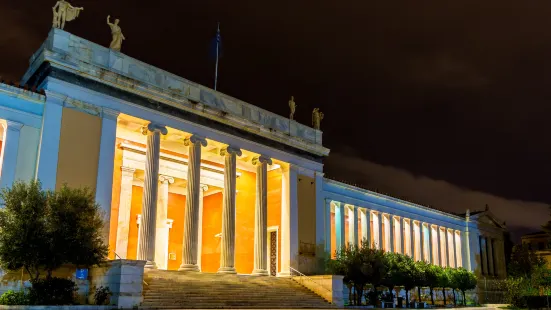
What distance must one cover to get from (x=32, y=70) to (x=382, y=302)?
77.8 feet

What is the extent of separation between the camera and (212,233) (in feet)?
115

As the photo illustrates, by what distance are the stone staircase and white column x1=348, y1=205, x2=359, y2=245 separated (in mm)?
12241

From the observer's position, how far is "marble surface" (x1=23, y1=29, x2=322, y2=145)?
23469 mm

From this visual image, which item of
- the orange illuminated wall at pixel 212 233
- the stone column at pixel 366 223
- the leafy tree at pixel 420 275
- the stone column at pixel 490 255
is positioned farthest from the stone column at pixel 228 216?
the stone column at pixel 490 255

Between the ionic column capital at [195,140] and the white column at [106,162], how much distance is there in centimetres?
440

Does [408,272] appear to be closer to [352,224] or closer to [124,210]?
[352,224]

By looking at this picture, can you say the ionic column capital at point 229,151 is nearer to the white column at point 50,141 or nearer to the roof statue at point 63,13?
the white column at point 50,141

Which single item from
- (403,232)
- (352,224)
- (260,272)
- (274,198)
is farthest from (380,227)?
(260,272)

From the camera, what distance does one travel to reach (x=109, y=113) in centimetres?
2439

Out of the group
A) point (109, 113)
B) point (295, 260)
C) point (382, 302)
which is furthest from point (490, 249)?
point (109, 113)

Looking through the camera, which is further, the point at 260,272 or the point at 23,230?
the point at 260,272

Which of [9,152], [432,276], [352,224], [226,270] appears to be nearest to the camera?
[9,152]

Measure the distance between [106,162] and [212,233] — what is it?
12716 mm

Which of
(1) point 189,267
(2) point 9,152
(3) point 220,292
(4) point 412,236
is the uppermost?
(2) point 9,152
